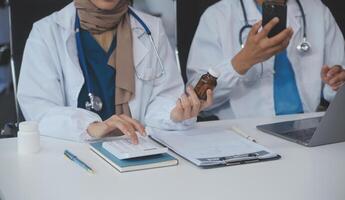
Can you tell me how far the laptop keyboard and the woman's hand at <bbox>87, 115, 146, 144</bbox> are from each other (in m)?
0.40

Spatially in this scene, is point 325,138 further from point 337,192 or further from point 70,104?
point 70,104

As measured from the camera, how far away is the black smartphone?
163 cm

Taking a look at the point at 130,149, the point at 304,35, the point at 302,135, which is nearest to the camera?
the point at 130,149

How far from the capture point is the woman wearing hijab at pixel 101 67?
1.54 meters

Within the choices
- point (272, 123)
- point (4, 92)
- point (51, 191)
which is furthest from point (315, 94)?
point (4, 92)

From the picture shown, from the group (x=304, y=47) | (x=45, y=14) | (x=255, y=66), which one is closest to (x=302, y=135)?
(x=255, y=66)

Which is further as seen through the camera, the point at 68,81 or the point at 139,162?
the point at 68,81

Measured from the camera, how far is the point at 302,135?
138cm

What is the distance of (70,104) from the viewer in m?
1.63

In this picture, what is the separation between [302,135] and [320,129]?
3.7 inches

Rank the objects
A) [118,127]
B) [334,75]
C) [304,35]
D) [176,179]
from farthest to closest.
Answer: [304,35], [334,75], [118,127], [176,179]

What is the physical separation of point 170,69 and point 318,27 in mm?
693

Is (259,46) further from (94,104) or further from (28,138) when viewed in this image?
(28,138)

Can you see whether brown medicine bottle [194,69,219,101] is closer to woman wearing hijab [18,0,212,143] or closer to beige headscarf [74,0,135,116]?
woman wearing hijab [18,0,212,143]
